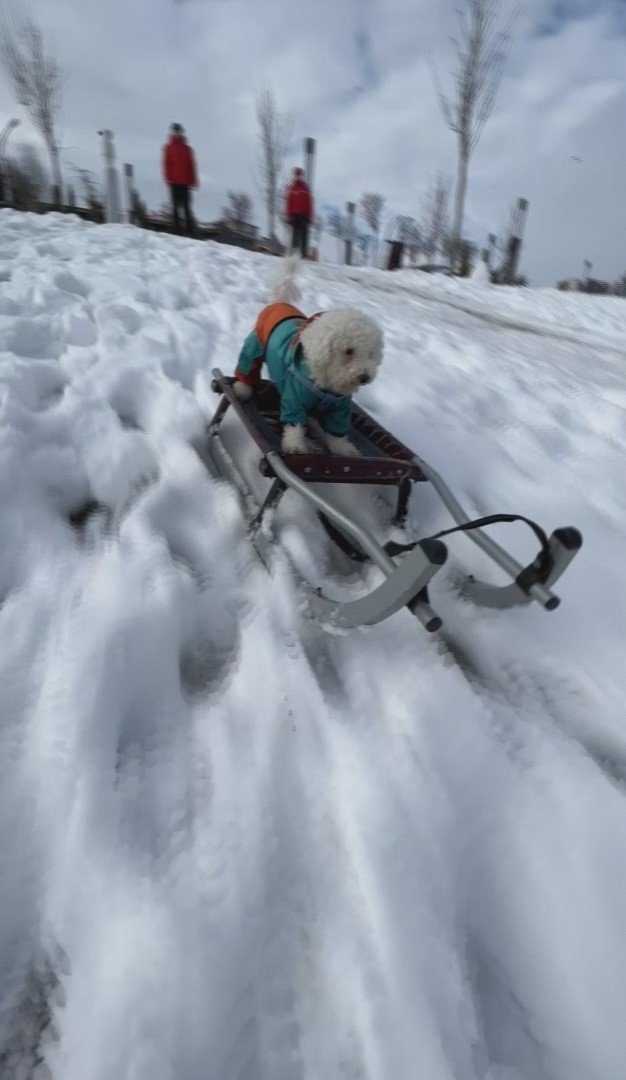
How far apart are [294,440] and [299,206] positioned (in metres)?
9.61

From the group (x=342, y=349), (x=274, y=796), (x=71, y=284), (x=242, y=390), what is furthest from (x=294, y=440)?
(x=71, y=284)

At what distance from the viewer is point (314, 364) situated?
2041 millimetres

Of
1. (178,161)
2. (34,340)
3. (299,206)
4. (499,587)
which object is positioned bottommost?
(499,587)

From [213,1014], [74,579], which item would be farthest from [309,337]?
[213,1014]

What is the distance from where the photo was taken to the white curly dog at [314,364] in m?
2.02

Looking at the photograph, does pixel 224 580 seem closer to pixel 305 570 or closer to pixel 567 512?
pixel 305 570

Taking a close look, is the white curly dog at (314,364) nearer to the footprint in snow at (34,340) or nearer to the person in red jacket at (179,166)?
the footprint in snow at (34,340)

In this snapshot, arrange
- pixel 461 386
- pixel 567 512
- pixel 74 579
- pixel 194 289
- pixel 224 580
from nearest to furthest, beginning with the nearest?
pixel 74 579, pixel 224 580, pixel 567 512, pixel 461 386, pixel 194 289

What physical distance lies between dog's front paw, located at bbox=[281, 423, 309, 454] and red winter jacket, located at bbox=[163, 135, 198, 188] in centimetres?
861

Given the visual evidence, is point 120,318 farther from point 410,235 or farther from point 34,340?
point 410,235

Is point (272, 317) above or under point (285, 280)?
under

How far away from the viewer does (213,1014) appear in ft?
3.31

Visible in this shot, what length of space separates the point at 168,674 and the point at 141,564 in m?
0.47

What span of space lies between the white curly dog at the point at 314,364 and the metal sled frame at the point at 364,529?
0.14 metres
